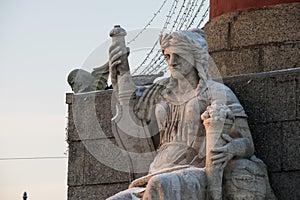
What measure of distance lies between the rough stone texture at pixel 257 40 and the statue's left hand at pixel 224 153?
232cm

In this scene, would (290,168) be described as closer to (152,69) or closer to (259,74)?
(259,74)

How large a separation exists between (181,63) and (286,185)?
1.72m

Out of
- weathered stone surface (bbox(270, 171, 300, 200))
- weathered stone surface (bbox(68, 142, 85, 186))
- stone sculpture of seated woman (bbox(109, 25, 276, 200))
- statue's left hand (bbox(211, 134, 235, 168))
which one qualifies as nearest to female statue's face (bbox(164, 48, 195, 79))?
stone sculpture of seated woman (bbox(109, 25, 276, 200))

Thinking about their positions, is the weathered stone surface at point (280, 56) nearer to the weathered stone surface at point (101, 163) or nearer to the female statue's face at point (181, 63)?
the female statue's face at point (181, 63)

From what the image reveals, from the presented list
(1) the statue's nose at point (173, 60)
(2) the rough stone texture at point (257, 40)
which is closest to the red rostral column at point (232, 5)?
(2) the rough stone texture at point (257, 40)

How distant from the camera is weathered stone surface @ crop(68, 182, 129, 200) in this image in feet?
48.9

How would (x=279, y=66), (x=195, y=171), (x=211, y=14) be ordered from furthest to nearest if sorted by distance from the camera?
(x=211, y=14) < (x=279, y=66) < (x=195, y=171)

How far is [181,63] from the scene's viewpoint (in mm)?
13812

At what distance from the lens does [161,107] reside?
14.1 meters

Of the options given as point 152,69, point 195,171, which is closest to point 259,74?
point 195,171

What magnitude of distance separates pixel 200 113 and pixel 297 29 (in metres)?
2.35

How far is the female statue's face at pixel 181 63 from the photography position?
45.2ft

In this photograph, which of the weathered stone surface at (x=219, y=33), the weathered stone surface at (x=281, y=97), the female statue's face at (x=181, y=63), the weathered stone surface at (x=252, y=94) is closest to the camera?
the female statue's face at (x=181, y=63)

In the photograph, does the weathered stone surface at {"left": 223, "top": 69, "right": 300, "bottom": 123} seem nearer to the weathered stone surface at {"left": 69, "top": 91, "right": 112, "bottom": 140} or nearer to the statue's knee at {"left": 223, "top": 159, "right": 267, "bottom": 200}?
the statue's knee at {"left": 223, "top": 159, "right": 267, "bottom": 200}
